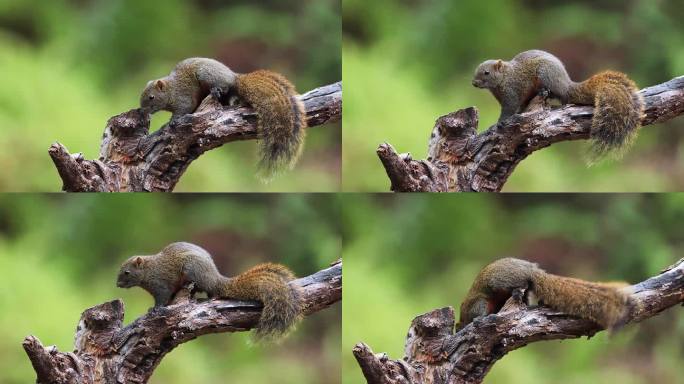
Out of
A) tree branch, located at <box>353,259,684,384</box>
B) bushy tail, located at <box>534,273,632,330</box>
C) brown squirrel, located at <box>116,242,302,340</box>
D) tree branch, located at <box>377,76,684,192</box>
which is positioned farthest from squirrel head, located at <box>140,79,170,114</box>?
bushy tail, located at <box>534,273,632,330</box>

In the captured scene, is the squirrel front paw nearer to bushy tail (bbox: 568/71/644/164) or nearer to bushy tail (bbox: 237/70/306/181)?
bushy tail (bbox: 237/70/306/181)

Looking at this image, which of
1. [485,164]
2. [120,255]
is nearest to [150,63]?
[120,255]

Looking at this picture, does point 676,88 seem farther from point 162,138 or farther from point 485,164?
point 162,138

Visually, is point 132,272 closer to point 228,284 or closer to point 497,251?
point 228,284

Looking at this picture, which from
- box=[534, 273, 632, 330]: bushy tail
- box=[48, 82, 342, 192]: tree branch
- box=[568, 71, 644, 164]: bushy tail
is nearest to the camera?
box=[534, 273, 632, 330]: bushy tail

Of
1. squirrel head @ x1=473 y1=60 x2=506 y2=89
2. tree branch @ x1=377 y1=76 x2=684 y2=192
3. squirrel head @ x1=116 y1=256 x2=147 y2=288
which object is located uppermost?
squirrel head @ x1=473 y1=60 x2=506 y2=89

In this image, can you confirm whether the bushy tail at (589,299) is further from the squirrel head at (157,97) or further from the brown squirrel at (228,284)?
the squirrel head at (157,97)

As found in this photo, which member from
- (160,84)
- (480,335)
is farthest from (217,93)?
(480,335)

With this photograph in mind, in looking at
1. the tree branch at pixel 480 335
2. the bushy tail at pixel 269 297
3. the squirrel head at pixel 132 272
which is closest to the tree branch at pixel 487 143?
the tree branch at pixel 480 335
